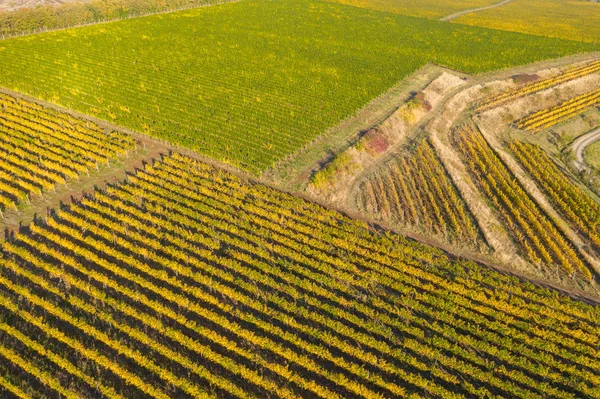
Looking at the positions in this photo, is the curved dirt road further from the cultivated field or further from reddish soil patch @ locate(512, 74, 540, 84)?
reddish soil patch @ locate(512, 74, 540, 84)

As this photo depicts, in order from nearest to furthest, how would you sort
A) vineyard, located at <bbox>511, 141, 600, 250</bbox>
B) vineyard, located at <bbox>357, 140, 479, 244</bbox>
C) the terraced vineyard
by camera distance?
1. the terraced vineyard
2. vineyard, located at <bbox>357, 140, 479, 244</bbox>
3. vineyard, located at <bbox>511, 141, 600, 250</bbox>

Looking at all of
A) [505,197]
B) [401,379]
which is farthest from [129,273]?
[505,197]

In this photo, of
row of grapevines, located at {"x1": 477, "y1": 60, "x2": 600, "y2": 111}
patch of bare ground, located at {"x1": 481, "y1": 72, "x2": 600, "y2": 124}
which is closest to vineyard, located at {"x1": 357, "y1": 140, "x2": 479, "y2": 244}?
patch of bare ground, located at {"x1": 481, "y1": 72, "x2": 600, "y2": 124}

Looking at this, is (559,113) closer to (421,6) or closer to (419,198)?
(419,198)

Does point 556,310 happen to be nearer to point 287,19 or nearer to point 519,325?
point 519,325

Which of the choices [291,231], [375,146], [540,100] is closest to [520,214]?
[375,146]

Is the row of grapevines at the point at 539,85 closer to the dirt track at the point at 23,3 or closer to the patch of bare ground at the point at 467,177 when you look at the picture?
the patch of bare ground at the point at 467,177
